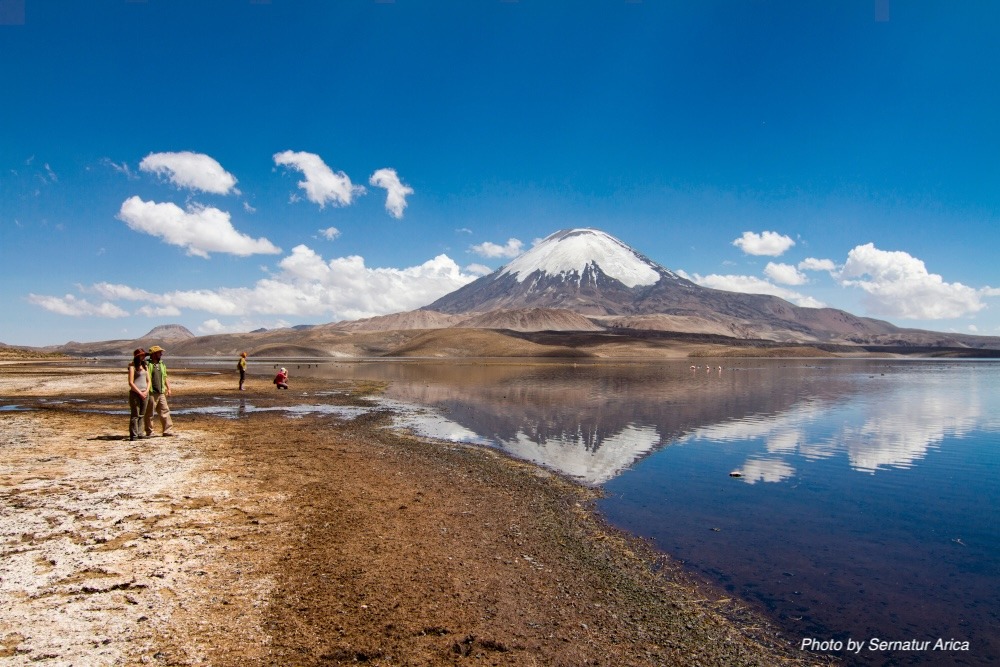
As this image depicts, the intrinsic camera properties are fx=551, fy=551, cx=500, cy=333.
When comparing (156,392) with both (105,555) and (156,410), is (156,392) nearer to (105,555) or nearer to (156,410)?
(156,410)

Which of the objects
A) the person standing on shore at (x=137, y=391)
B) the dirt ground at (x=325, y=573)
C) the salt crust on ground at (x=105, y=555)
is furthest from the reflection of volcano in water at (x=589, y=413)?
the person standing on shore at (x=137, y=391)

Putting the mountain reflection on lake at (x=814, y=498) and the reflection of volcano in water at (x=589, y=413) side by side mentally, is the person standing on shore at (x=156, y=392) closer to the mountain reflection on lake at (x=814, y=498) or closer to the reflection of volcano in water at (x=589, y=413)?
the mountain reflection on lake at (x=814, y=498)

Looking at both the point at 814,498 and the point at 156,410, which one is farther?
the point at 156,410

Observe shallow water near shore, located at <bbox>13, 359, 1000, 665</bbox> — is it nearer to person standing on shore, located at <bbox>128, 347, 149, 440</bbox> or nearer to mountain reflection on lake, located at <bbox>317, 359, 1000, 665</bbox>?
mountain reflection on lake, located at <bbox>317, 359, 1000, 665</bbox>

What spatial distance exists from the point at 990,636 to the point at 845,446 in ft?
48.1

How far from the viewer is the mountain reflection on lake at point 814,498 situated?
8.27 meters

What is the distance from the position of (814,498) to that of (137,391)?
19.2 m

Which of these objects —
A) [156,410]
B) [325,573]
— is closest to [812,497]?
[325,573]

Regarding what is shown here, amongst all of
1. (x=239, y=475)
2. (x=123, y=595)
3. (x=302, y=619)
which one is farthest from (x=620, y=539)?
(x=239, y=475)

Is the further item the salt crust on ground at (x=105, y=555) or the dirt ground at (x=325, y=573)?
the dirt ground at (x=325, y=573)

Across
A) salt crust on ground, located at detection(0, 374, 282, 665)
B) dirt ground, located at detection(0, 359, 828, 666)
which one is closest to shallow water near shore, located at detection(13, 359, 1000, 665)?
dirt ground, located at detection(0, 359, 828, 666)

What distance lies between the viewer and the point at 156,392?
57.0 feet

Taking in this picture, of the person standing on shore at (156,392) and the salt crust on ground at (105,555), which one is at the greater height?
the person standing on shore at (156,392)

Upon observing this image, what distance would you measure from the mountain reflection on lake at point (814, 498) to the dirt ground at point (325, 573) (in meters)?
1.21
